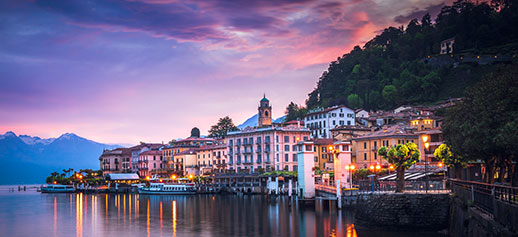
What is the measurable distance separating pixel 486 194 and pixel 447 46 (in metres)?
150

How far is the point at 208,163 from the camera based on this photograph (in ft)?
447

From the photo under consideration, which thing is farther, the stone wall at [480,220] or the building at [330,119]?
the building at [330,119]

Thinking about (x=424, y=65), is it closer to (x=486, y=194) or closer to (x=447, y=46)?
(x=447, y=46)

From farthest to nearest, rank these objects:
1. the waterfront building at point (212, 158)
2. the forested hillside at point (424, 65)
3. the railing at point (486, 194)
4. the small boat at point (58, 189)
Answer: the small boat at point (58, 189) < the forested hillside at point (424, 65) < the waterfront building at point (212, 158) < the railing at point (486, 194)

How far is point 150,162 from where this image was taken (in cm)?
16088

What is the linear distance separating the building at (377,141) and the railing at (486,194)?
180 ft

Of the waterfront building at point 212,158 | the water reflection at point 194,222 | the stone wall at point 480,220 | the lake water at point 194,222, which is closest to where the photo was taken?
the stone wall at point 480,220

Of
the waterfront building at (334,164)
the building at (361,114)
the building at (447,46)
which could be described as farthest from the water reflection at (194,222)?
the building at (447,46)

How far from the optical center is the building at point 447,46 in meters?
167

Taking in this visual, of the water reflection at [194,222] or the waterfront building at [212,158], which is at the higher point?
the waterfront building at [212,158]

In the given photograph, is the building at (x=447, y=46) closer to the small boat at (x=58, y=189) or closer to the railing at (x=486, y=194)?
the small boat at (x=58, y=189)

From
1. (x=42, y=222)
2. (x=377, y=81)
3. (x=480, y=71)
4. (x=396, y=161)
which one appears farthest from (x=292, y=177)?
(x=377, y=81)

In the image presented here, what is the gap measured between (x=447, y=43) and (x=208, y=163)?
85.2 meters

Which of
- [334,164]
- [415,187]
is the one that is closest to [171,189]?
[334,164]
